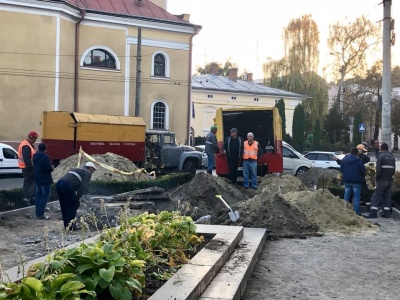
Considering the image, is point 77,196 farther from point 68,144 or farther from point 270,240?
point 68,144

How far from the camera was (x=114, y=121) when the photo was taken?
Result: 1055 inches

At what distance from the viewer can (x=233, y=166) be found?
18.3m

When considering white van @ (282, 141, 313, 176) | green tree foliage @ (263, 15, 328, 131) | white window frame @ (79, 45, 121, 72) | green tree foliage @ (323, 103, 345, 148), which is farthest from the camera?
green tree foliage @ (263, 15, 328, 131)

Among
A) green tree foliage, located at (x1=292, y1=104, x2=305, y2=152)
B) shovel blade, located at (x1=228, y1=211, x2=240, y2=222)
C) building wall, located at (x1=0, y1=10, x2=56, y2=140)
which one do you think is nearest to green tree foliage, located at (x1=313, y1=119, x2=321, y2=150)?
green tree foliage, located at (x1=292, y1=104, x2=305, y2=152)

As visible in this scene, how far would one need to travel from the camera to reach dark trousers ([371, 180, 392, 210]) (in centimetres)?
1452

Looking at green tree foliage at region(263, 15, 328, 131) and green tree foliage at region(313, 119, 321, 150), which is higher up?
green tree foliage at region(263, 15, 328, 131)

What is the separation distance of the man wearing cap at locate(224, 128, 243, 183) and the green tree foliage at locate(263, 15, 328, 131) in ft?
138

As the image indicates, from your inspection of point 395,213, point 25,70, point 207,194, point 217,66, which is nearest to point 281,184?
point 207,194

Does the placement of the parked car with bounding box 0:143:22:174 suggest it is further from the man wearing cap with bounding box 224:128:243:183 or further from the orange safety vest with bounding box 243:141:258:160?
the orange safety vest with bounding box 243:141:258:160

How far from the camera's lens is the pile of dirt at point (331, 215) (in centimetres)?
1211

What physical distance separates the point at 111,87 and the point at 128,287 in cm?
3294

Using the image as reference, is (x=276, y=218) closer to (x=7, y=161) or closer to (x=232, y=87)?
(x=7, y=161)

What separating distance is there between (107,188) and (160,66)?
23400 millimetres

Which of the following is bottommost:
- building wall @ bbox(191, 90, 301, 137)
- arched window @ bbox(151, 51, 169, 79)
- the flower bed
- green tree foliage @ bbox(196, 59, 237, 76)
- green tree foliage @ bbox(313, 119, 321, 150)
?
the flower bed
